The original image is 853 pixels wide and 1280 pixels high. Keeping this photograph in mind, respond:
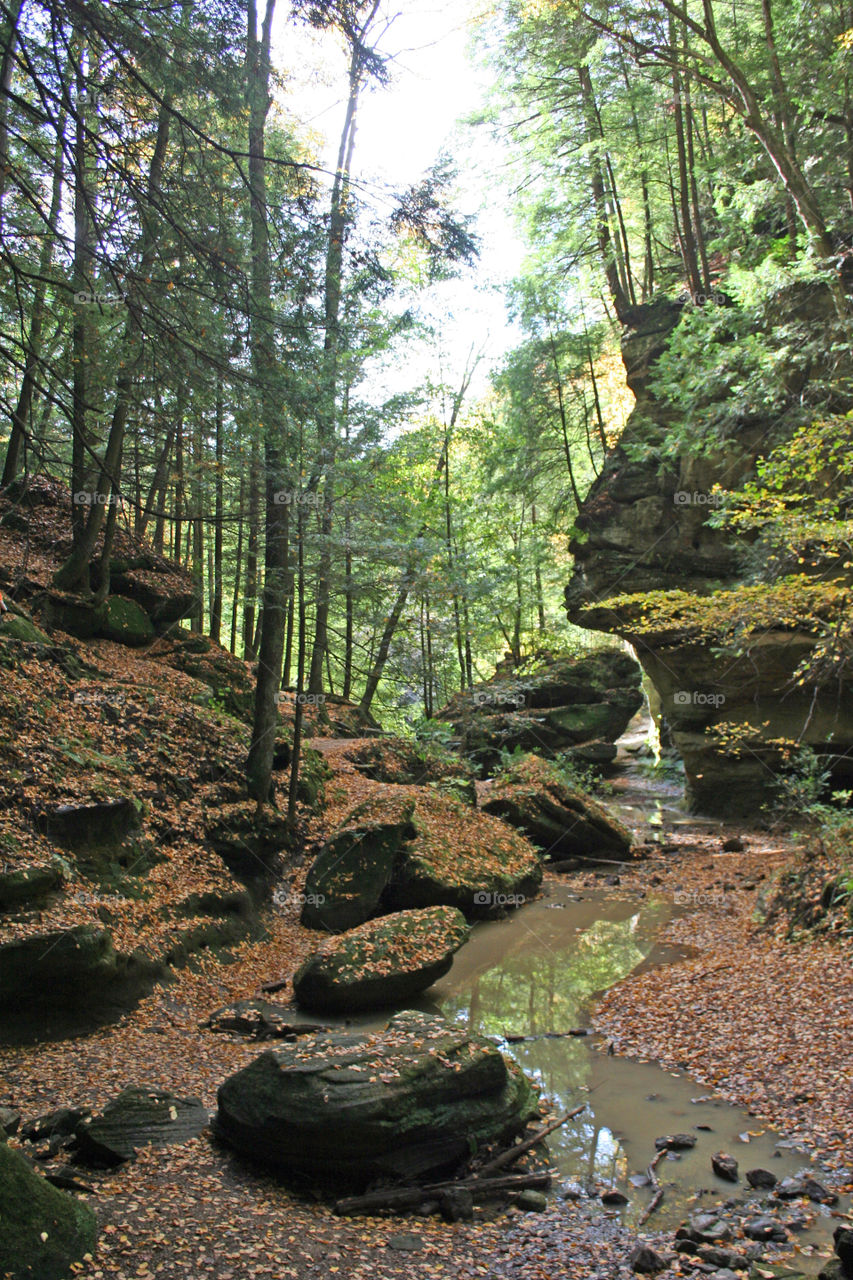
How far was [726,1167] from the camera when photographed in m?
5.00

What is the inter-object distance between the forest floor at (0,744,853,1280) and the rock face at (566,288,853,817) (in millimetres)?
8435

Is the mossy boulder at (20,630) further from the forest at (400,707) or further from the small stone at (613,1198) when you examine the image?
the small stone at (613,1198)

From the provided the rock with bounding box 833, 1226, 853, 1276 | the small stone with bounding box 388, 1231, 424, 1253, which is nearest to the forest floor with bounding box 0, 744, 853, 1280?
the small stone with bounding box 388, 1231, 424, 1253

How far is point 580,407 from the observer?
2567cm

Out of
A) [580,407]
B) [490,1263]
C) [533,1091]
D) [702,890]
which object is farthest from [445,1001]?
[580,407]

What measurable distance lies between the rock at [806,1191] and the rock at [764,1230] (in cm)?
35

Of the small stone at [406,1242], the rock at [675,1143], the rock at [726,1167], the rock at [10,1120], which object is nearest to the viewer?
the small stone at [406,1242]

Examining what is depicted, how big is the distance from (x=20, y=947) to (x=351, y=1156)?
3.36 meters

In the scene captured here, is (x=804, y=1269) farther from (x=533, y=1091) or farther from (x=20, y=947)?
(x=20, y=947)

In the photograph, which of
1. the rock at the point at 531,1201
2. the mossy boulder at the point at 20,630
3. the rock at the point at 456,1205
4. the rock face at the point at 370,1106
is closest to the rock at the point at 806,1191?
the rock at the point at 531,1201

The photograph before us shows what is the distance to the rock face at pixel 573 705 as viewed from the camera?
2481 centimetres

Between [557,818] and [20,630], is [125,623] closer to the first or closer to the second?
[20,630]

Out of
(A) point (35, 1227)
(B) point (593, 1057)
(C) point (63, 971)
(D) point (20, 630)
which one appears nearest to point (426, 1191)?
(A) point (35, 1227)

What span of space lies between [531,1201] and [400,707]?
57.0 ft
